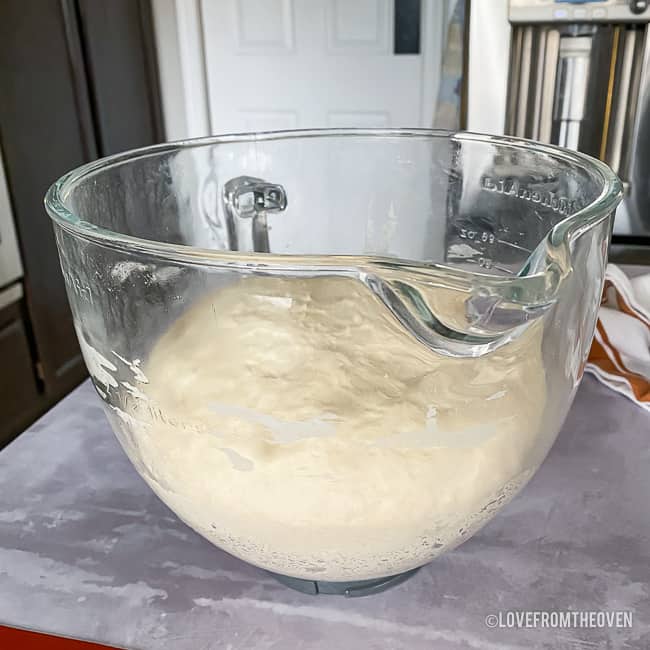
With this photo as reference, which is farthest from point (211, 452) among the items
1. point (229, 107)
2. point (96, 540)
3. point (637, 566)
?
point (229, 107)

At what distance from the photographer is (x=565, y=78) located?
5.02 feet

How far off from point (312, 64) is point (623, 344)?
1782mm

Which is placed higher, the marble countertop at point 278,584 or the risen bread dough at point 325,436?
the risen bread dough at point 325,436

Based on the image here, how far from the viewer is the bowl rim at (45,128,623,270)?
295mm

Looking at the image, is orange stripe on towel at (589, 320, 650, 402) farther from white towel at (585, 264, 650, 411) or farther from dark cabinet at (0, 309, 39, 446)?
dark cabinet at (0, 309, 39, 446)

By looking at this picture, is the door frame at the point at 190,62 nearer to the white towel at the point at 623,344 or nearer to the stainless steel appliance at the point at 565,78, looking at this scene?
the stainless steel appliance at the point at 565,78

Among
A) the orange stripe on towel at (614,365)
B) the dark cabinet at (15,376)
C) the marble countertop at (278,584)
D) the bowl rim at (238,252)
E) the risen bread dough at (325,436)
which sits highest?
the bowl rim at (238,252)

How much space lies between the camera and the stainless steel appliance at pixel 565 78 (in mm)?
1476

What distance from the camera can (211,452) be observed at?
1.21 ft

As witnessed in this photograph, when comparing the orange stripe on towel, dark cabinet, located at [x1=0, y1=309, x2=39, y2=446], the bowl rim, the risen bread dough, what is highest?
the bowl rim

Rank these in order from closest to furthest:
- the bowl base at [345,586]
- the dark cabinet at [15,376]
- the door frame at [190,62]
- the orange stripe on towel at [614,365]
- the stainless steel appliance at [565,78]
Result: the bowl base at [345,586], the orange stripe on towel at [614,365], the stainless steel appliance at [565,78], the dark cabinet at [15,376], the door frame at [190,62]

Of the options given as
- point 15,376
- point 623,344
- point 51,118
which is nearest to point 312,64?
point 51,118

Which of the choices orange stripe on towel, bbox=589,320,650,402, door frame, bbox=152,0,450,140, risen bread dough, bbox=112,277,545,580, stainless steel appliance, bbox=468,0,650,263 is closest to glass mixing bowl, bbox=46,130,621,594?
risen bread dough, bbox=112,277,545,580

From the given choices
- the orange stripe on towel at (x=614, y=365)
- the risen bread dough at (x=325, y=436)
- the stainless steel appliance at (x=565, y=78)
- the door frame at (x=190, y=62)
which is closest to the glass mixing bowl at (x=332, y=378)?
the risen bread dough at (x=325, y=436)
